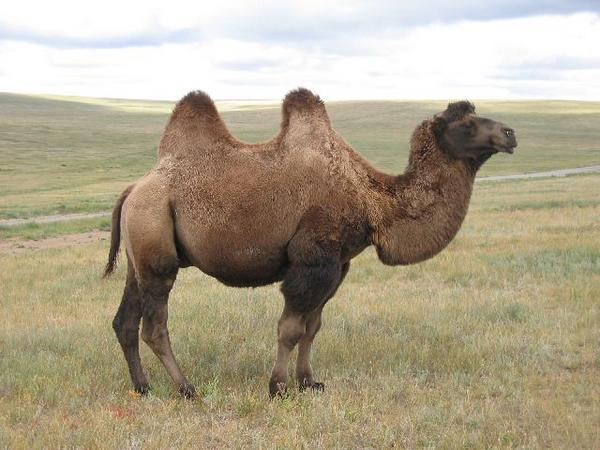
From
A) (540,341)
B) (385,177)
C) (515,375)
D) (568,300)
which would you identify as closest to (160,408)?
(385,177)

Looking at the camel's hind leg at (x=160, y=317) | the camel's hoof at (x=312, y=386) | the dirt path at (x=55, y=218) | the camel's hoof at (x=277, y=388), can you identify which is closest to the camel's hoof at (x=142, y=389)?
the camel's hind leg at (x=160, y=317)

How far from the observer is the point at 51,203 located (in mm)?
36969

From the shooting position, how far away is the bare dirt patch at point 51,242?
20870 mm

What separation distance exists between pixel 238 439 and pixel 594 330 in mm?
5075

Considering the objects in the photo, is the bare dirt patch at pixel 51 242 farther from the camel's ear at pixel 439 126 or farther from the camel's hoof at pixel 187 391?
the camel's ear at pixel 439 126

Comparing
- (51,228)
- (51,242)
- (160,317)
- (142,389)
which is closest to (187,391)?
(142,389)

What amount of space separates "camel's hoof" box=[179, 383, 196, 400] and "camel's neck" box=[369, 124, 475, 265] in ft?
7.05

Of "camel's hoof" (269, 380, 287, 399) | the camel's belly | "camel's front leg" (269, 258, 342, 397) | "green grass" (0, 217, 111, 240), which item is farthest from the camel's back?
"green grass" (0, 217, 111, 240)

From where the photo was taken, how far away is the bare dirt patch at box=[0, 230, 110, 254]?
2087 cm

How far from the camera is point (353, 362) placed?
8.12m

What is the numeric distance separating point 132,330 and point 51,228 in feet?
61.5

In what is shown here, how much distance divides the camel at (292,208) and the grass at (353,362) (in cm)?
64

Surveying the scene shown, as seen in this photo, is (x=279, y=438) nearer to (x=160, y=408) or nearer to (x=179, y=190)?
(x=160, y=408)

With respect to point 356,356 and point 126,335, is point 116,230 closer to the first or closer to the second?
point 126,335
